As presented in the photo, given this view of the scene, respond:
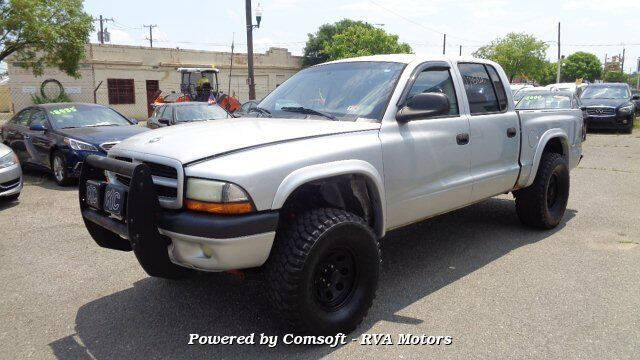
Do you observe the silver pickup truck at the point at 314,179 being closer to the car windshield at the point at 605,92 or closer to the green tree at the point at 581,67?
the car windshield at the point at 605,92

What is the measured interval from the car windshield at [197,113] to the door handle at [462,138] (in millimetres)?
8240

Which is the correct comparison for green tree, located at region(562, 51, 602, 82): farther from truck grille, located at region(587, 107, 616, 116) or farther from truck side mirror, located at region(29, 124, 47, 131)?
truck side mirror, located at region(29, 124, 47, 131)

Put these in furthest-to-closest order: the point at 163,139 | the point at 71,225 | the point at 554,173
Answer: the point at 71,225 < the point at 554,173 < the point at 163,139

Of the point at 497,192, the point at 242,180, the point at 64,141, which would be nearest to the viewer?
the point at 242,180

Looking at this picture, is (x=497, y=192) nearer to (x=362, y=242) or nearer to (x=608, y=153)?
(x=362, y=242)

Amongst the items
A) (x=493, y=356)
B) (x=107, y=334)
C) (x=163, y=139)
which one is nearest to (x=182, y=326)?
(x=107, y=334)

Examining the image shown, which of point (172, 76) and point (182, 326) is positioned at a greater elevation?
point (172, 76)

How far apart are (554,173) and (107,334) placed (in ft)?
15.2

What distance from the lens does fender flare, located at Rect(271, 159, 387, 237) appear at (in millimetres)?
2896

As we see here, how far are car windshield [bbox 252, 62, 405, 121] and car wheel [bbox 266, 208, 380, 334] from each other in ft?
2.96

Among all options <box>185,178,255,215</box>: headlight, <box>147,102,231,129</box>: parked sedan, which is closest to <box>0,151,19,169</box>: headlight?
<box>147,102,231,129</box>: parked sedan

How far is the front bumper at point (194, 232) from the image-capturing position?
9.01 ft

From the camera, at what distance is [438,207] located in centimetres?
409

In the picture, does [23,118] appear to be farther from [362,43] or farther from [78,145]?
[362,43]
